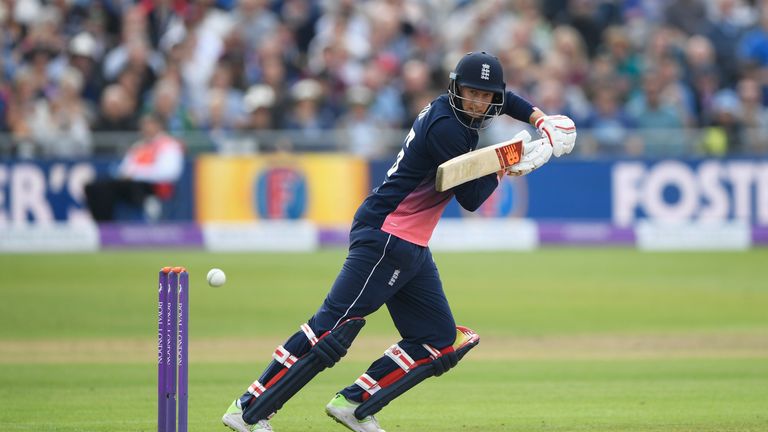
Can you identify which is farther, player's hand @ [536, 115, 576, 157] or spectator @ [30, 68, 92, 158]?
spectator @ [30, 68, 92, 158]

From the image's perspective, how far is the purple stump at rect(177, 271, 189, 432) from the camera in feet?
19.9

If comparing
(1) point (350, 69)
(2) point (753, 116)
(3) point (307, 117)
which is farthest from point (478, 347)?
(2) point (753, 116)

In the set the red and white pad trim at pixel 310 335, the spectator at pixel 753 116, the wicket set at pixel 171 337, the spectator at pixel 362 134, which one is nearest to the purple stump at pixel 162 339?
the wicket set at pixel 171 337

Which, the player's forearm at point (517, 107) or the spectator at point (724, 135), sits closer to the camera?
the player's forearm at point (517, 107)

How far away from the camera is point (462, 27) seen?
19.3 metres

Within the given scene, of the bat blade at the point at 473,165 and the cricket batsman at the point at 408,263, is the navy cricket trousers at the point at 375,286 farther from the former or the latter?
the bat blade at the point at 473,165

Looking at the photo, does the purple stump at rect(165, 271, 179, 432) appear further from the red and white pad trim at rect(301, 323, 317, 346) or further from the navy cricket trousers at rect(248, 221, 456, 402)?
the red and white pad trim at rect(301, 323, 317, 346)

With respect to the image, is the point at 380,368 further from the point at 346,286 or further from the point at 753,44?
the point at 753,44

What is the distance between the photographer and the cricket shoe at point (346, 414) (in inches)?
266

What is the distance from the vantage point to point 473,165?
20.4ft

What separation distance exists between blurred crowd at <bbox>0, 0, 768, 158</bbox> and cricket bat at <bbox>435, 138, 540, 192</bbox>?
11090 millimetres

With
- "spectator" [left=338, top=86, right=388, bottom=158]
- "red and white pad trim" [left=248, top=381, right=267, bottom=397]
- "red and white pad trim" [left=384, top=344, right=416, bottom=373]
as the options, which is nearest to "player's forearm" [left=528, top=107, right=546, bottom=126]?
"red and white pad trim" [left=384, top=344, right=416, bottom=373]

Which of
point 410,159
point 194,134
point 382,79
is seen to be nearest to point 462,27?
point 382,79

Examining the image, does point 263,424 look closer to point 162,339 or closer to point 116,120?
point 162,339
